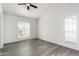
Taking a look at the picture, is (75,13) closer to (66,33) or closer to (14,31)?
(66,33)

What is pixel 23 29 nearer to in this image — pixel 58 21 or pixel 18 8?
pixel 18 8

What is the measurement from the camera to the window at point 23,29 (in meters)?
6.99

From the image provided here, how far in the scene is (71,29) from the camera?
456cm

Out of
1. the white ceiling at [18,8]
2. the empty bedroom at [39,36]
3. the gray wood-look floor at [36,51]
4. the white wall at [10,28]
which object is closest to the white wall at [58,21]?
the empty bedroom at [39,36]

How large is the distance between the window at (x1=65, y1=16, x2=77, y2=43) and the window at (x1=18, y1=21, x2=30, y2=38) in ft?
13.9

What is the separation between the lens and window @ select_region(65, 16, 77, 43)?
4.29 m

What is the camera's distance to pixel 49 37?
655 centimetres

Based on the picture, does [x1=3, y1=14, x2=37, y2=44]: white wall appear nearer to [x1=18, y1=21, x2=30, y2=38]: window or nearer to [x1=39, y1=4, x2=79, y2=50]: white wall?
[x1=18, y1=21, x2=30, y2=38]: window

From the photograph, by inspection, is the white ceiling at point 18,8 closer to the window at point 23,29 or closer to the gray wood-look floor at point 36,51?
the window at point 23,29

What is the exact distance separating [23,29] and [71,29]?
4.60 meters

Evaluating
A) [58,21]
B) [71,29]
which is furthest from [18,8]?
[71,29]

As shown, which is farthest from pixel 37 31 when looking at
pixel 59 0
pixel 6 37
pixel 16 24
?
pixel 59 0

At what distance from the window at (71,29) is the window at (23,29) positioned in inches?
167

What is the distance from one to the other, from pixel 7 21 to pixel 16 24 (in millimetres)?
870
